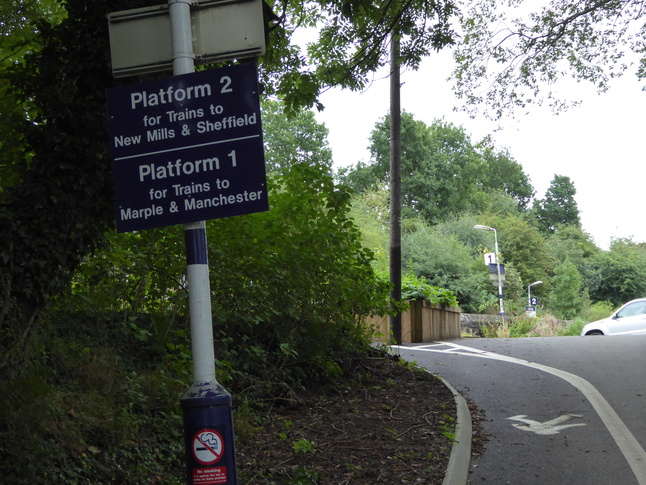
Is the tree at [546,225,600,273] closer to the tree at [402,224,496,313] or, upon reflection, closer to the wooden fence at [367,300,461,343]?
the tree at [402,224,496,313]

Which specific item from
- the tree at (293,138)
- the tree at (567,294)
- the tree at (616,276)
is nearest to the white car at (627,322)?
the tree at (567,294)

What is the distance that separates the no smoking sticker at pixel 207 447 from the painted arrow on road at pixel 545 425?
18.3ft

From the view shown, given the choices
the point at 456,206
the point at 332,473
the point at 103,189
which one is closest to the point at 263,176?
the point at 103,189

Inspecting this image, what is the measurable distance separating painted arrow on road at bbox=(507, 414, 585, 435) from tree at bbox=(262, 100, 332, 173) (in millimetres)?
53210

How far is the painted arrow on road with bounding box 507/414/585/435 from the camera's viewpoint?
27.2 feet

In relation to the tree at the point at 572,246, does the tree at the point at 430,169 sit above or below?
above

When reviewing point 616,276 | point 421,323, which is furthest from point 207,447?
point 616,276

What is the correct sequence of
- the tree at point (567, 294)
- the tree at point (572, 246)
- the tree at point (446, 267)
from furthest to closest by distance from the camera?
1. the tree at point (572, 246)
2. the tree at point (567, 294)
3. the tree at point (446, 267)

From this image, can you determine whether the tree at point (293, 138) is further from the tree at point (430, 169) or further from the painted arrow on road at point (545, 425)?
the painted arrow on road at point (545, 425)

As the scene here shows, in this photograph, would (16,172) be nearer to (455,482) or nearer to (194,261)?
(194,261)

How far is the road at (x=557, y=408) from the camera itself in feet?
21.9

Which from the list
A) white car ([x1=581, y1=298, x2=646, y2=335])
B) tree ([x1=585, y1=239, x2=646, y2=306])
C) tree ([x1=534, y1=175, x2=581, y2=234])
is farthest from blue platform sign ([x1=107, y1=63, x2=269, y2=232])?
tree ([x1=534, y1=175, x2=581, y2=234])

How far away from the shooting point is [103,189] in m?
5.55

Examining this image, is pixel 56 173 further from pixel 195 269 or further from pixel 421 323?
pixel 421 323
